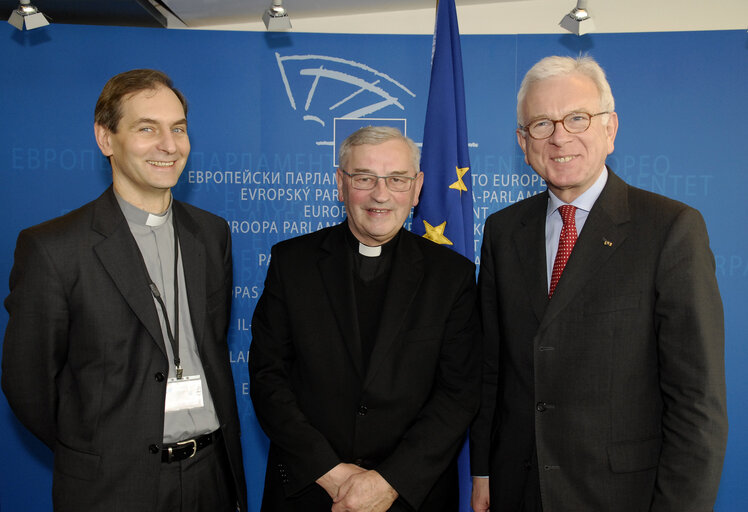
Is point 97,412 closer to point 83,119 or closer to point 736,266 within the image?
point 83,119

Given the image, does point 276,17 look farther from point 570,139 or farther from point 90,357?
point 90,357

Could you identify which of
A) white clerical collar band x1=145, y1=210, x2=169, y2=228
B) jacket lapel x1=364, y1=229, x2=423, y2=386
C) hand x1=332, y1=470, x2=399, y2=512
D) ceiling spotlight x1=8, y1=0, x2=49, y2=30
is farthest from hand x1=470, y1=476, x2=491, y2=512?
ceiling spotlight x1=8, y1=0, x2=49, y2=30

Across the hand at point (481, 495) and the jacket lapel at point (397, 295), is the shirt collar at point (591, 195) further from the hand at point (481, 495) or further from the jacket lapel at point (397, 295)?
the hand at point (481, 495)

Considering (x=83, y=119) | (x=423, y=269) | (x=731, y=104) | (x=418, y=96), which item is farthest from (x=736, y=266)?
(x=83, y=119)

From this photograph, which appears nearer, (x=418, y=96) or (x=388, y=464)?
(x=388, y=464)

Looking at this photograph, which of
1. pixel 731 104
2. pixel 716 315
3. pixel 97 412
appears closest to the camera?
pixel 716 315

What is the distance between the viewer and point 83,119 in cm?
379

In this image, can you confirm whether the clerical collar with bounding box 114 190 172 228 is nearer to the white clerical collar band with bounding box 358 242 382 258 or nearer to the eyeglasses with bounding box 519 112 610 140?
the white clerical collar band with bounding box 358 242 382 258

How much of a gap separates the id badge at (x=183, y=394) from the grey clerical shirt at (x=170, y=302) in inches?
0.9

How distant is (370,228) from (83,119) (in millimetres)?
2809

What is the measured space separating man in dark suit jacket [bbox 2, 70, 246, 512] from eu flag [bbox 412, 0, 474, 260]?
151cm

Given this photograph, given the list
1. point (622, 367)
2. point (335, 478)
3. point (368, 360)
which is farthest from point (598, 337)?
point (335, 478)

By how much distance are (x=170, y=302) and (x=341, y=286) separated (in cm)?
63

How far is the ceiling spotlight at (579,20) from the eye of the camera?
136 inches
